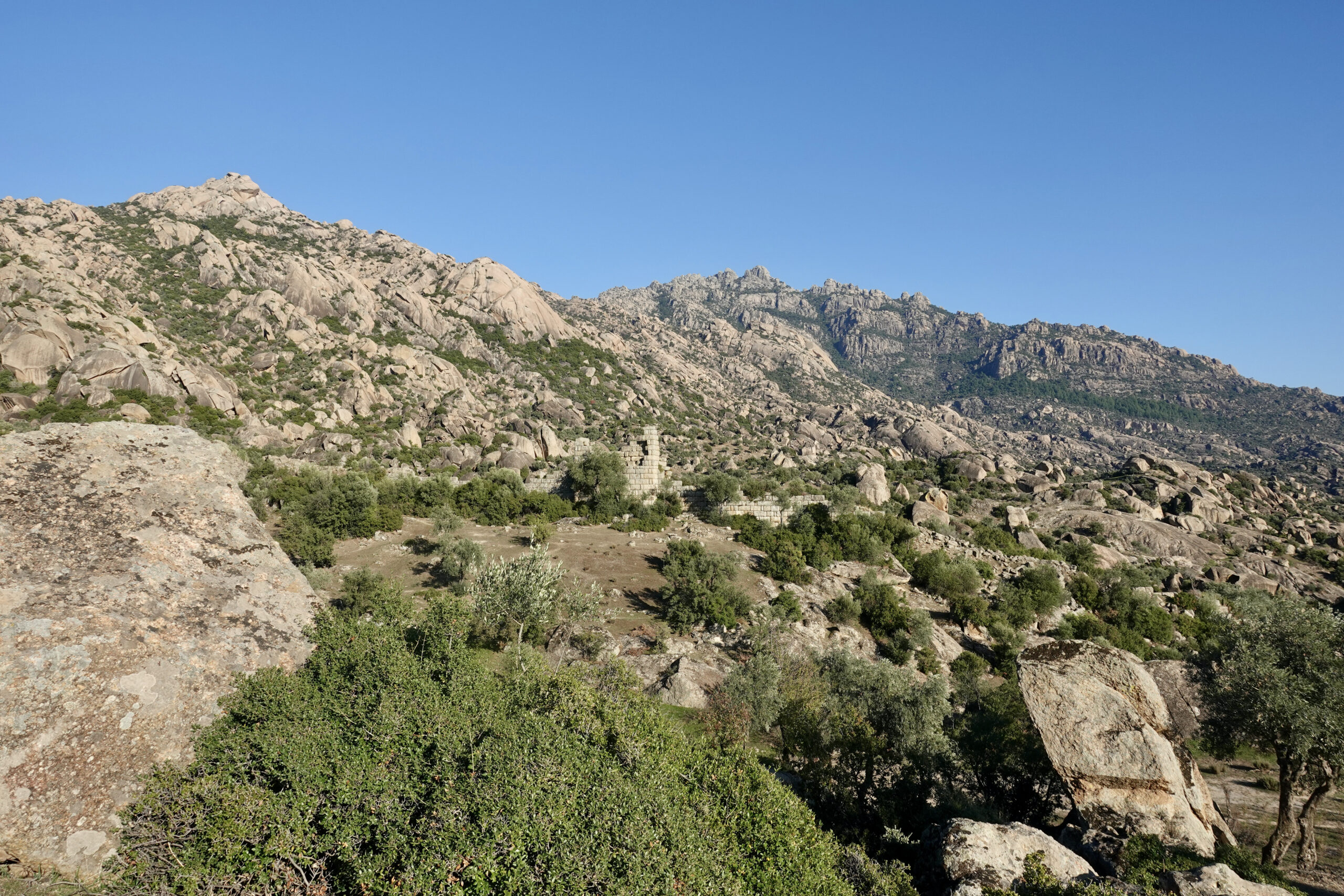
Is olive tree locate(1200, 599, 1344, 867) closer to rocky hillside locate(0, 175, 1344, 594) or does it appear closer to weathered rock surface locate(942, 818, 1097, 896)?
weathered rock surface locate(942, 818, 1097, 896)

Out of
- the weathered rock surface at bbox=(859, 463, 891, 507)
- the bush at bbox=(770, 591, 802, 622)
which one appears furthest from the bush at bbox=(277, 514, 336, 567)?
the weathered rock surface at bbox=(859, 463, 891, 507)

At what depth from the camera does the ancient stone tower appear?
50375 millimetres

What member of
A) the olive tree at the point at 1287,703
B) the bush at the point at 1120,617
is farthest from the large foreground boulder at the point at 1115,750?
the bush at the point at 1120,617

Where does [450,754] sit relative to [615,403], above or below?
below

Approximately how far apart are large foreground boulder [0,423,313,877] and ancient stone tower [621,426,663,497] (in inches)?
1414

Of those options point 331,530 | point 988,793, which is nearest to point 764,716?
point 988,793

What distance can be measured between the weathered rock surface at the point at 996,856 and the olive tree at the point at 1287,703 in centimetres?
712

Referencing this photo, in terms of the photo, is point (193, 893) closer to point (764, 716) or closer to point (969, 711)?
point (764, 716)

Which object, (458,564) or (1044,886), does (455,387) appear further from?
(1044,886)

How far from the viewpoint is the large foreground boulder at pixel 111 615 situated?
29.4ft

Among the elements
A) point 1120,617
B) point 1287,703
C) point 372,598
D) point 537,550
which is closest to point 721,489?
point 537,550

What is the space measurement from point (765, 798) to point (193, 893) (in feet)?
32.0

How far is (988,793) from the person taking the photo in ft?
53.4

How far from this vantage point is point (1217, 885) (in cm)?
937
